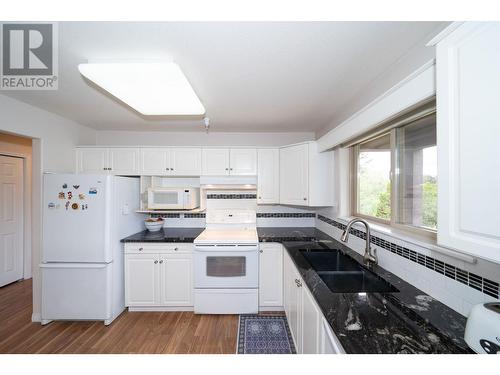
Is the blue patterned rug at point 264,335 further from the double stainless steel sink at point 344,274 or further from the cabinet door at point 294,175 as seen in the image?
the cabinet door at point 294,175

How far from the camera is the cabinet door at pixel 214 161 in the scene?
288cm

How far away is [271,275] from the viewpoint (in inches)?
98.0

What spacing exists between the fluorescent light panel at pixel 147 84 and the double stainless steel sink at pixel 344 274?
67.8 inches

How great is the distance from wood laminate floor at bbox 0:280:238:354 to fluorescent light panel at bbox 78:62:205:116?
6.92 feet

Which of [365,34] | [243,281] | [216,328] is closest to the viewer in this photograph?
[365,34]

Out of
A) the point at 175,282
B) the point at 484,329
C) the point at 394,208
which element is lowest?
the point at 175,282

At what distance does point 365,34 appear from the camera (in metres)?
1.20

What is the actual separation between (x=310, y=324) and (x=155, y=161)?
101 inches

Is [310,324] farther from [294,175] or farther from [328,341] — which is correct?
[294,175]

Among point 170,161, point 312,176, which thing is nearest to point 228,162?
point 170,161

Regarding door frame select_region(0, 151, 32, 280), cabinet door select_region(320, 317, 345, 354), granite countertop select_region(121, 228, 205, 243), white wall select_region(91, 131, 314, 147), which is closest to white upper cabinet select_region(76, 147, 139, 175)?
white wall select_region(91, 131, 314, 147)

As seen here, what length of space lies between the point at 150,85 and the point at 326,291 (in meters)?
1.69

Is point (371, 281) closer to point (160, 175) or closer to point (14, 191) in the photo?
point (160, 175)
